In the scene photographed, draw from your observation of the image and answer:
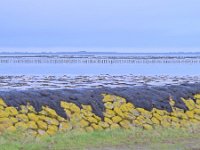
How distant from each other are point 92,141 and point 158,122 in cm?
241

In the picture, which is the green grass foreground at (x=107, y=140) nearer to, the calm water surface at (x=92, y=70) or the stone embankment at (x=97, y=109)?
the stone embankment at (x=97, y=109)

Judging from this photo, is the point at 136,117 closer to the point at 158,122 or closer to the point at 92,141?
the point at 158,122

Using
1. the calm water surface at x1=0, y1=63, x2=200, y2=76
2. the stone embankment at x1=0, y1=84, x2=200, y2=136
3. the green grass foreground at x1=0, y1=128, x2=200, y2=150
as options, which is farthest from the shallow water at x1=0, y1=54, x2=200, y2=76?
the green grass foreground at x1=0, y1=128, x2=200, y2=150

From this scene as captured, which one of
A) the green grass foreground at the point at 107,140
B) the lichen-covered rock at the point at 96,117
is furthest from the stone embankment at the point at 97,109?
the green grass foreground at the point at 107,140

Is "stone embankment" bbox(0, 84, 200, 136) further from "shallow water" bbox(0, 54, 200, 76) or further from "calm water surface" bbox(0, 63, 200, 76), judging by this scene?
"calm water surface" bbox(0, 63, 200, 76)

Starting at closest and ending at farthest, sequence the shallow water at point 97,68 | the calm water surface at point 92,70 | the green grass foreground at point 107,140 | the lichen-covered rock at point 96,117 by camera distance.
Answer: the green grass foreground at point 107,140 → the lichen-covered rock at point 96,117 → the calm water surface at point 92,70 → the shallow water at point 97,68

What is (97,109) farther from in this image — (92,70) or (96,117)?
(92,70)

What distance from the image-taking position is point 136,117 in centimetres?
1239

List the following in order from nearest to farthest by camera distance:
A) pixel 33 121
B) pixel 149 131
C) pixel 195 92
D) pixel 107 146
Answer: pixel 107 146, pixel 33 121, pixel 149 131, pixel 195 92

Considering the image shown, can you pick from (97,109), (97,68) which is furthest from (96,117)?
(97,68)

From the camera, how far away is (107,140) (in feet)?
35.8

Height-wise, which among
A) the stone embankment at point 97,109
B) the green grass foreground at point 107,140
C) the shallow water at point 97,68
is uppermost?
the stone embankment at point 97,109

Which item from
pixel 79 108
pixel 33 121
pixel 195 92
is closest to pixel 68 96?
pixel 79 108

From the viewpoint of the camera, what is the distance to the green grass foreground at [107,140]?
10078 mm
